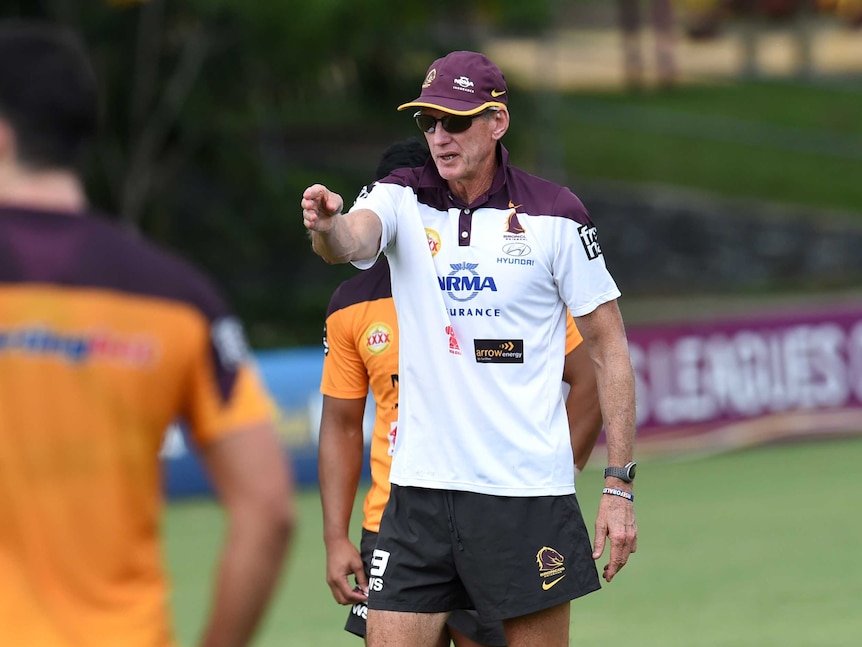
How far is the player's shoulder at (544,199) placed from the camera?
5.04 meters

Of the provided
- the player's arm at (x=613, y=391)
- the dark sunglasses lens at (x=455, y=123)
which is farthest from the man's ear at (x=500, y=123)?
the player's arm at (x=613, y=391)

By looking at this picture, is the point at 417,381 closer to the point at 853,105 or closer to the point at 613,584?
the point at 613,584

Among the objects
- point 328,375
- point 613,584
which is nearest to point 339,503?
point 328,375

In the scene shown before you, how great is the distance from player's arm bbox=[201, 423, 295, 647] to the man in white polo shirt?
6.53 ft

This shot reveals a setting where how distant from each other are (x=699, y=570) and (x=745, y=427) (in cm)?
653

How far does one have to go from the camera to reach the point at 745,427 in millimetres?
17203

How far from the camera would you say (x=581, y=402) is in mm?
5512

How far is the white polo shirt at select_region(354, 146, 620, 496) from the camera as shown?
16.1 feet

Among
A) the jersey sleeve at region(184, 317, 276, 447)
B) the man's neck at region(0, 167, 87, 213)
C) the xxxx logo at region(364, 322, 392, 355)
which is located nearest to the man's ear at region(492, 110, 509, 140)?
the xxxx logo at region(364, 322, 392, 355)

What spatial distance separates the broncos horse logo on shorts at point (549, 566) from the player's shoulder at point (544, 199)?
1.04 metres

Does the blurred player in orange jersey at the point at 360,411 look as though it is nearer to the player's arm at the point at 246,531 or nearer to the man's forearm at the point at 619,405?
the man's forearm at the point at 619,405

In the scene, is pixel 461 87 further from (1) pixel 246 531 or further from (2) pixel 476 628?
(1) pixel 246 531

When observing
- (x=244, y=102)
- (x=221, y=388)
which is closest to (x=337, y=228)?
(x=221, y=388)

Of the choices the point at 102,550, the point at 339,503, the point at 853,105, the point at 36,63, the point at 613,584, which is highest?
the point at 853,105
